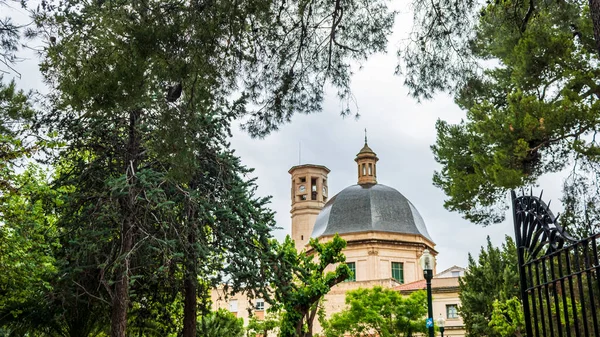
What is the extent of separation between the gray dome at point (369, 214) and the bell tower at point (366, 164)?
122 inches

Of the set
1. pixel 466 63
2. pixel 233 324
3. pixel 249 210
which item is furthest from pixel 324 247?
pixel 466 63

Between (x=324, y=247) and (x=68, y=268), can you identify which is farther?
(x=324, y=247)

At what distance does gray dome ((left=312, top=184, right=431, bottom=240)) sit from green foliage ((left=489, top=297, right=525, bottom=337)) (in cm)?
2394

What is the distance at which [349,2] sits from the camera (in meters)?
8.65

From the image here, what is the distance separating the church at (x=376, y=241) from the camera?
41.9m

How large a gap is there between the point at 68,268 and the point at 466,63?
36.6 ft

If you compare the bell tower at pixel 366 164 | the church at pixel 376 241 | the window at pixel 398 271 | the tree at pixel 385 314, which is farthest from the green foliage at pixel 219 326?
the bell tower at pixel 366 164

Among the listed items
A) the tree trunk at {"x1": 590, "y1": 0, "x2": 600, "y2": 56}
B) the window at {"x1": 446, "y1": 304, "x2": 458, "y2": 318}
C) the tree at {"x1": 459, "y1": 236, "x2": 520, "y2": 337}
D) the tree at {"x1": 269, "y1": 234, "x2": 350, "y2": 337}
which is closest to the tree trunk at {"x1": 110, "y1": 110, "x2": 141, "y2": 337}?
the tree at {"x1": 269, "y1": 234, "x2": 350, "y2": 337}

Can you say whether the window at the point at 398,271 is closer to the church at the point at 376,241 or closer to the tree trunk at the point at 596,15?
the church at the point at 376,241

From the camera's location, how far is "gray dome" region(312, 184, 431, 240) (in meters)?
50.1

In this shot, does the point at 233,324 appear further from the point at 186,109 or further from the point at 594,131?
the point at 186,109

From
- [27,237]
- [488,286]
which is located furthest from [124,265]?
[488,286]

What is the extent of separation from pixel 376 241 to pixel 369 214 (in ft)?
11.7

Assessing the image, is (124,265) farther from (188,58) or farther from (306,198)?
(306,198)
